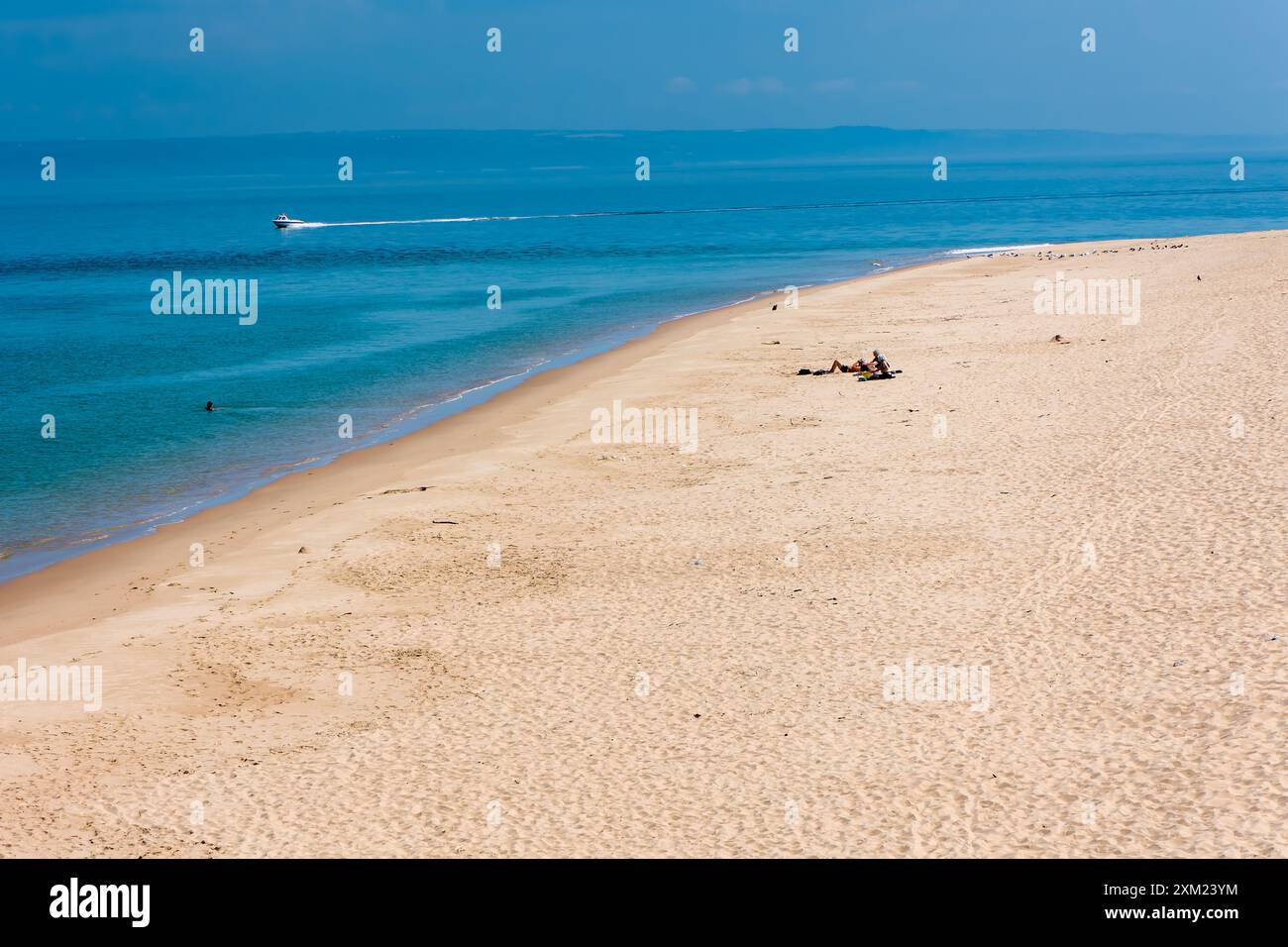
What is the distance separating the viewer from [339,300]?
55531mm

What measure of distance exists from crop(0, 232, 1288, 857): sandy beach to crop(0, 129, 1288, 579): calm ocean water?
3.88 meters

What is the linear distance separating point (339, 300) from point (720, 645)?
45411 millimetres

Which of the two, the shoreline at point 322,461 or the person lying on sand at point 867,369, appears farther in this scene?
the person lying on sand at point 867,369

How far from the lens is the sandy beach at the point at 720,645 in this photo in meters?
10.2

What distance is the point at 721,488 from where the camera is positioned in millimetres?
20188

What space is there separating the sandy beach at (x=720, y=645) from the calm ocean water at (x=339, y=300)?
3.88 meters

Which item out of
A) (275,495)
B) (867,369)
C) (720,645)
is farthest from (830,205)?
(720,645)

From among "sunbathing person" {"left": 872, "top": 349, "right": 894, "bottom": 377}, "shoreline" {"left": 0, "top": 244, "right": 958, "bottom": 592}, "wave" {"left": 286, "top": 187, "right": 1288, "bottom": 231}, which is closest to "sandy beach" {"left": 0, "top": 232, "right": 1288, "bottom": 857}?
"shoreline" {"left": 0, "top": 244, "right": 958, "bottom": 592}

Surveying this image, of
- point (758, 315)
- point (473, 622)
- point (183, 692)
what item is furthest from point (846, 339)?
point (183, 692)

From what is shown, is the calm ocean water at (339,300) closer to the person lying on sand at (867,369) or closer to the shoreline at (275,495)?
the shoreline at (275,495)

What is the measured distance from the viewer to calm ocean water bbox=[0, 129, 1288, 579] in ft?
87.2

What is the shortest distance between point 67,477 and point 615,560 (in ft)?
46.8

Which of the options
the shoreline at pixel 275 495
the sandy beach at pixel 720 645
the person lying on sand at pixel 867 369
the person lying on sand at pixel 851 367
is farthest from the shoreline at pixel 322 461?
the person lying on sand at pixel 851 367

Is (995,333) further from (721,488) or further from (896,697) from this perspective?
(896,697)
